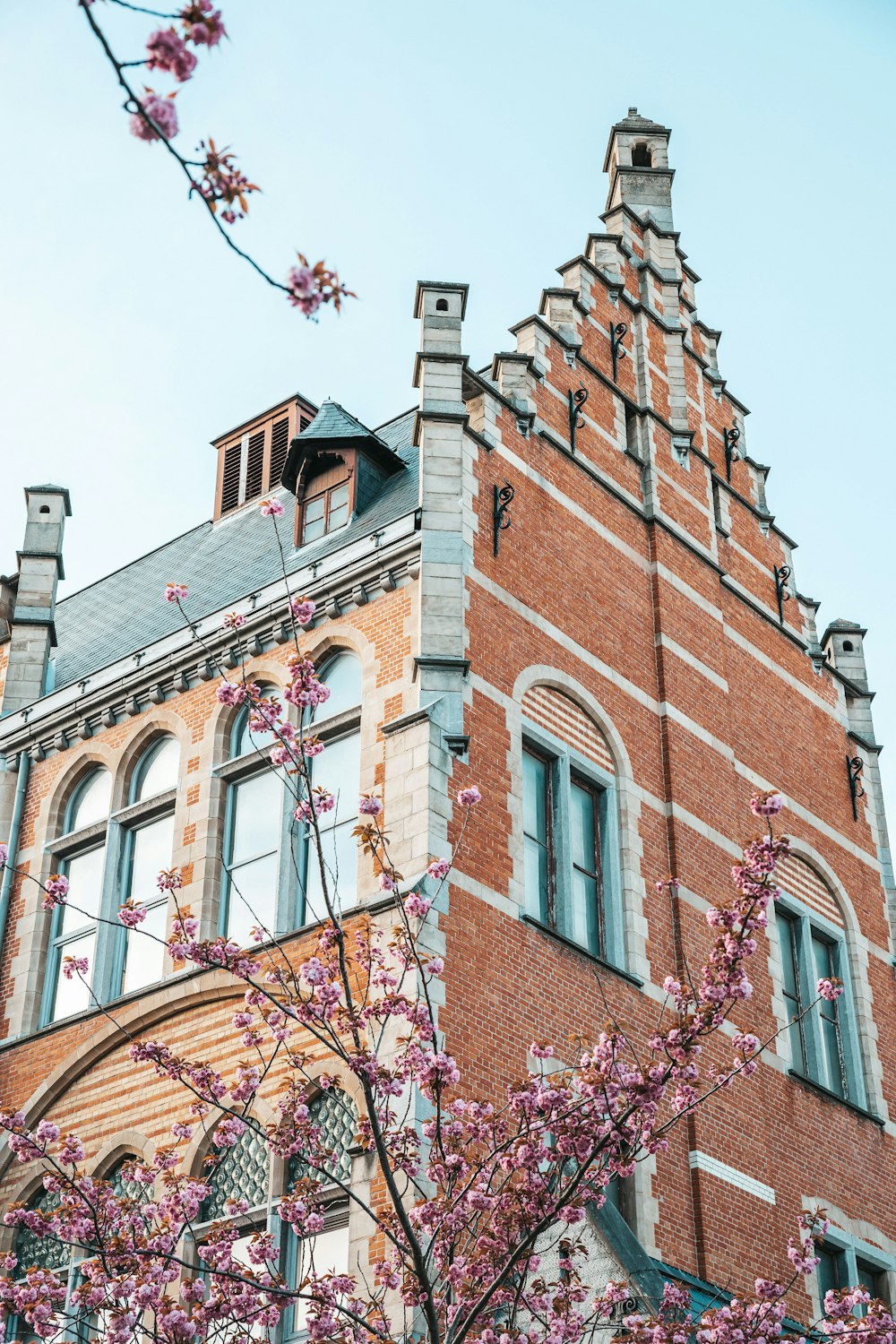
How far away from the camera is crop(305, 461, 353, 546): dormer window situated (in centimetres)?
2078

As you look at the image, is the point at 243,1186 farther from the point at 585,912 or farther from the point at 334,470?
the point at 334,470

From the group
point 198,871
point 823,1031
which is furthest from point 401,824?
point 823,1031

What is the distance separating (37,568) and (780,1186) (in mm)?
11105

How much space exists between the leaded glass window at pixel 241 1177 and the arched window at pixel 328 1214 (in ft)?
1.46

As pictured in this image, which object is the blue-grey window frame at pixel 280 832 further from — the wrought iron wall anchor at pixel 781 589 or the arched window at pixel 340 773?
the wrought iron wall anchor at pixel 781 589

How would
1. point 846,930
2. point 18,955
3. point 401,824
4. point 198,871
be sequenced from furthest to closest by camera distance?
point 846,930 < point 18,955 < point 198,871 < point 401,824

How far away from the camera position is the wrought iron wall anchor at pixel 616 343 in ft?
73.3

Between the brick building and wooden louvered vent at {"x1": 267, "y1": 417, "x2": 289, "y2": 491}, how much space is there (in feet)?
4.96

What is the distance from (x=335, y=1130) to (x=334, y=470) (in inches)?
318

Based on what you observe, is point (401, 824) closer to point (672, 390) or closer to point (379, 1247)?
point (379, 1247)

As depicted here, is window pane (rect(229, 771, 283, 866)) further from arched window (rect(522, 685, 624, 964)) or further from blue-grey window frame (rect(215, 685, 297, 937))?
arched window (rect(522, 685, 624, 964))

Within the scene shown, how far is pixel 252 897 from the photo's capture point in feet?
59.6

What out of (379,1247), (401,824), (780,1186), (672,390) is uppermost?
(672,390)

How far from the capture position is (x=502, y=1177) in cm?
1415
